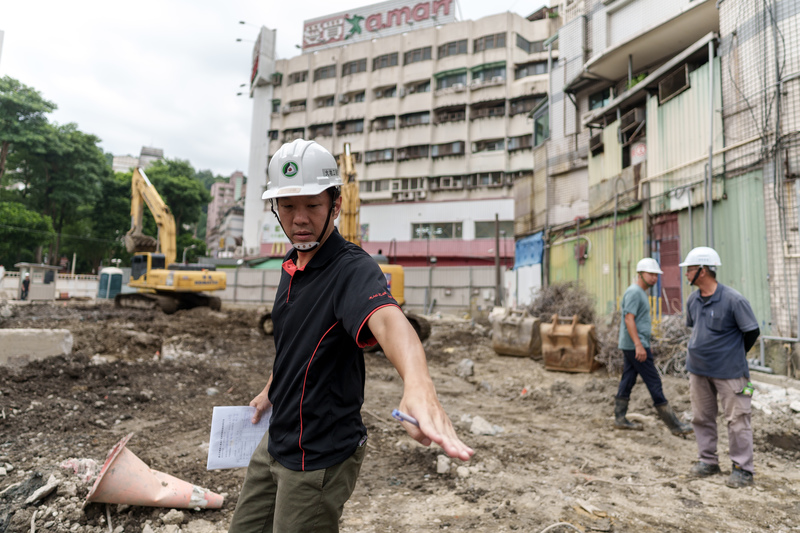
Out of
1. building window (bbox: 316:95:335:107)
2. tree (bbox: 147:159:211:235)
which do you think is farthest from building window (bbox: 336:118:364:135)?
tree (bbox: 147:159:211:235)

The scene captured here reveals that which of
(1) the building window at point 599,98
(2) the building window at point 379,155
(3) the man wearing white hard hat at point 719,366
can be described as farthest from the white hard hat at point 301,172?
(2) the building window at point 379,155

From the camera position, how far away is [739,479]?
4.06 m

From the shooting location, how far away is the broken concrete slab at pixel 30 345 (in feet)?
21.2

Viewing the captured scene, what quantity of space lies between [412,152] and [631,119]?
85.9 feet

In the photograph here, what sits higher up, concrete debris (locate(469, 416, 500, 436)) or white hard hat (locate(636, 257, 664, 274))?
white hard hat (locate(636, 257, 664, 274))

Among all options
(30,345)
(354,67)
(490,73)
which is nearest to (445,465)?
(30,345)

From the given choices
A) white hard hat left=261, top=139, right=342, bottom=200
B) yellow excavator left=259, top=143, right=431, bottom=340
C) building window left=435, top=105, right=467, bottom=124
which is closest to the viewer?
white hard hat left=261, top=139, right=342, bottom=200

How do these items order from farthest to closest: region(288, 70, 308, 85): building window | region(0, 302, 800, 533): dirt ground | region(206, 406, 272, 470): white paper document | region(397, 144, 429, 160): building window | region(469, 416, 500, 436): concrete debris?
region(288, 70, 308, 85): building window, region(397, 144, 429, 160): building window, region(469, 416, 500, 436): concrete debris, region(0, 302, 800, 533): dirt ground, region(206, 406, 272, 470): white paper document

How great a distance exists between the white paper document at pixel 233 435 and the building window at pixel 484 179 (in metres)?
34.1

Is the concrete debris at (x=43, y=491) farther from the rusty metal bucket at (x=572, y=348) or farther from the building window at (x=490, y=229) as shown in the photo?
the building window at (x=490, y=229)

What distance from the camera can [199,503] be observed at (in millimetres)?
3297

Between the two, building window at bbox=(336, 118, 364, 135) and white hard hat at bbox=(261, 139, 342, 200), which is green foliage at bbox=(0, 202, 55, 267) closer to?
building window at bbox=(336, 118, 364, 135)

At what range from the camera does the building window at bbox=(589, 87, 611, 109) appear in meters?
17.4

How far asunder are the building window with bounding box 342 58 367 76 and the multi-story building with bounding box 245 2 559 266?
3.4 inches
